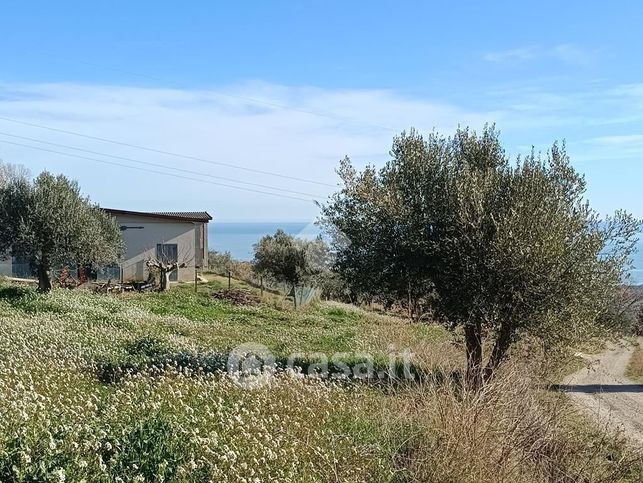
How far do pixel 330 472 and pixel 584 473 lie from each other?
11.7 feet

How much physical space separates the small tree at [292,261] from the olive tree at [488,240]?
2205cm

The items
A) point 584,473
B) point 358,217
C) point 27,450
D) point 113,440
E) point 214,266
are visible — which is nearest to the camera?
point 27,450

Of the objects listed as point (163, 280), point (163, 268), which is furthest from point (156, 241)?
point (163, 268)

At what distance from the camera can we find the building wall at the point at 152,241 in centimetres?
3672

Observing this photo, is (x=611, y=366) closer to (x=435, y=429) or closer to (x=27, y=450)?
(x=435, y=429)

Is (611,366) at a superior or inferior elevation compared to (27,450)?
inferior

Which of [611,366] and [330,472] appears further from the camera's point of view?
[611,366]

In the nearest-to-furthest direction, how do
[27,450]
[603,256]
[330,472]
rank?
[27,450]
[330,472]
[603,256]

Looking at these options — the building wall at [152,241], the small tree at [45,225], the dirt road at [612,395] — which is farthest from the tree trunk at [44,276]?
the dirt road at [612,395]

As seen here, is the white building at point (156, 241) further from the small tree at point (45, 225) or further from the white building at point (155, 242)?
the small tree at point (45, 225)

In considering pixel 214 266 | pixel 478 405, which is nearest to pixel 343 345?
pixel 478 405

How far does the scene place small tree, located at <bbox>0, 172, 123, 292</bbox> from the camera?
77.6 ft

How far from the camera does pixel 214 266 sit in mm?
48438

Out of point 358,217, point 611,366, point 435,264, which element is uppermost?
point 358,217
